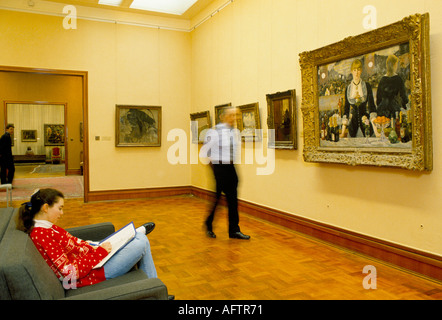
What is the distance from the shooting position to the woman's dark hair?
267 cm

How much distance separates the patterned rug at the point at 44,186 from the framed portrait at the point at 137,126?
226 centimetres

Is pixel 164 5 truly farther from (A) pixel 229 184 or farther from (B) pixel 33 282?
(B) pixel 33 282

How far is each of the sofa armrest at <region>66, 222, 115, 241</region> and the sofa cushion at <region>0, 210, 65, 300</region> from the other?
1177mm

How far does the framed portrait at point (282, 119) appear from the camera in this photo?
643 cm

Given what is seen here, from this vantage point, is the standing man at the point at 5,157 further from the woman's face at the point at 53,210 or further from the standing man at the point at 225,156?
the woman's face at the point at 53,210

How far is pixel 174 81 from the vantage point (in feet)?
35.4

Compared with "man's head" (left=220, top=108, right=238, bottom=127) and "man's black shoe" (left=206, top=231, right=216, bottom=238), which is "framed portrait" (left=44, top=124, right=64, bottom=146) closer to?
"man's black shoe" (left=206, top=231, right=216, bottom=238)

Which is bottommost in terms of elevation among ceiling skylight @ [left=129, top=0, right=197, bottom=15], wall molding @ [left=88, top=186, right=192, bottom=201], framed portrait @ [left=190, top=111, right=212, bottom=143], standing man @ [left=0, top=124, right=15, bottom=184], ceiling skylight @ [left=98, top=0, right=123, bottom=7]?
wall molding @ [left=88, top=186, right=192, bottom=201]

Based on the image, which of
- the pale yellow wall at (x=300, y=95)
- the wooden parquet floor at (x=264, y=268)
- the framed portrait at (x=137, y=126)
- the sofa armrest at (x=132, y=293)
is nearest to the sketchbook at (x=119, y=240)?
the sofa armrest at (x=132, y=293)

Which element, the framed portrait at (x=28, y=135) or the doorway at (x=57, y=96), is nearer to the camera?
the doorway at (x=57, y=96)

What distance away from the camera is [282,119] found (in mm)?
6723

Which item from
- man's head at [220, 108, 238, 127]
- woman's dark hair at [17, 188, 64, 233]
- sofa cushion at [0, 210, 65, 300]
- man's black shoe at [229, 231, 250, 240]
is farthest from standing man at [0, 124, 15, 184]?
sofa cushion at [0, 210, 65, 300]

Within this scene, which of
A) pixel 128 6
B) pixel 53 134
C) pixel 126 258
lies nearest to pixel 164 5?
pixel 128 6
